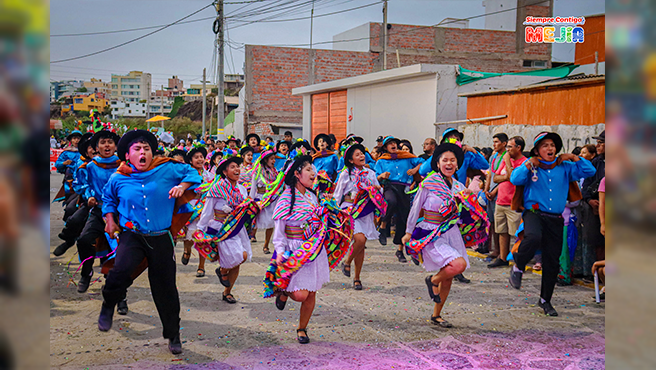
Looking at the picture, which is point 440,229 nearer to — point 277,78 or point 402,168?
point 402,168

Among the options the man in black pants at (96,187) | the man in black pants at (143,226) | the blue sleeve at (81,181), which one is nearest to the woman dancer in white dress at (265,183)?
the blue sleeve at (81,181)

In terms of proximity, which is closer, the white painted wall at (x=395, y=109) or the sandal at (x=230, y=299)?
the sandal at (x=230, y=299)

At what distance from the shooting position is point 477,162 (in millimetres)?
8781

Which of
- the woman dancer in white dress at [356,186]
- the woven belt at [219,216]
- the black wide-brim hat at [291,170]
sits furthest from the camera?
the woman dancer in white dress at [356,186]

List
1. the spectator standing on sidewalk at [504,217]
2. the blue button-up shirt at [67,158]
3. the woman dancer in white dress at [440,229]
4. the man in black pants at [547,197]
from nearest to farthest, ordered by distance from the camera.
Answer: the woman dancer in white dress at [440,229]
the man in black pants at [547,197]
the spectator standing on sidewalk at [504,217]
the blue button-up shirt at [67,158]

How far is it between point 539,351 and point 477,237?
5.06 ft

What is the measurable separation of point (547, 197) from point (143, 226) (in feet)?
14.7

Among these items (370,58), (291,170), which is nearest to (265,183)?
(291,170)

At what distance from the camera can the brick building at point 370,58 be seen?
25641mm

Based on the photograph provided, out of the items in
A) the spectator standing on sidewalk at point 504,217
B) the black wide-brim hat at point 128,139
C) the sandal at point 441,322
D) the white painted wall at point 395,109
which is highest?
the white painted wall at point 395,109

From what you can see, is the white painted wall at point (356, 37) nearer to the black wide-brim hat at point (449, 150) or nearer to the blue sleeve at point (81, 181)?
the blue sleeve at point (81, 181)

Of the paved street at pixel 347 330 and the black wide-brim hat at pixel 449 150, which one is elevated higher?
the black wide-brim hat at pixel 449 150

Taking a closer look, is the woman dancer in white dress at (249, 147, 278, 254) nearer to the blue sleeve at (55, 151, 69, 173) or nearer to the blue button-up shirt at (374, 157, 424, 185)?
the blue button-up shirt at (374, 157, 424, 185)
